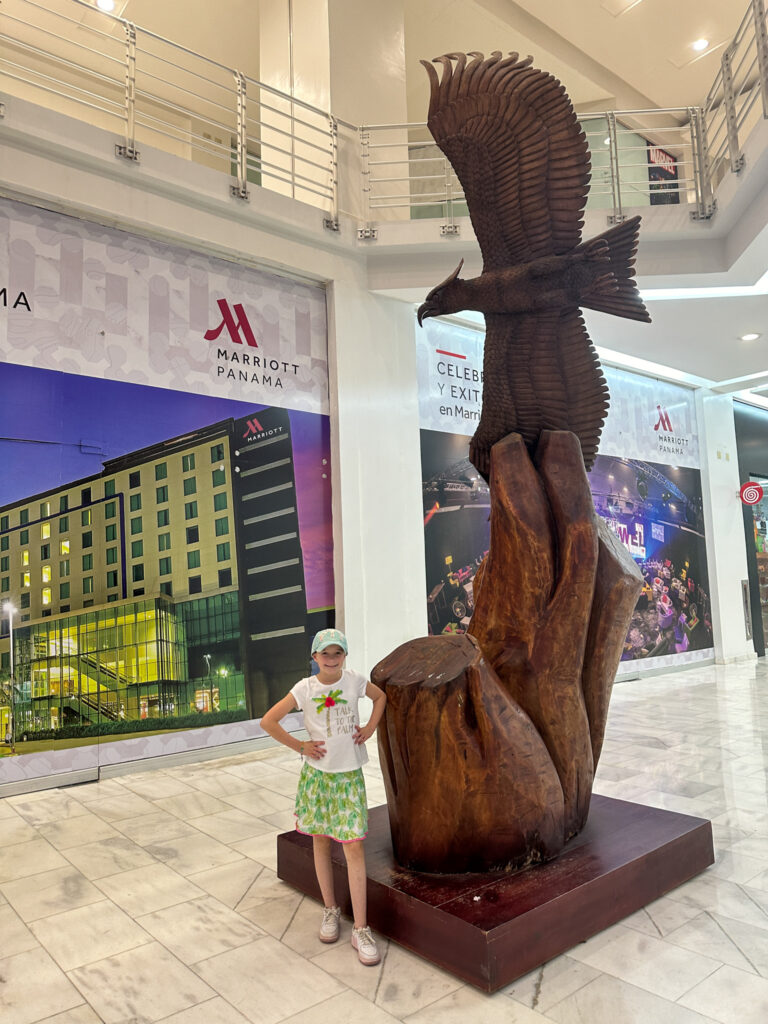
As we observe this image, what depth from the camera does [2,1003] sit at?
2.18 m

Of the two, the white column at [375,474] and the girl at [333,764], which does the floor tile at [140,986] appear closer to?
the girl at [333,764]

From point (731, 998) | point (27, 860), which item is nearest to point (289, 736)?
point (731, 998)

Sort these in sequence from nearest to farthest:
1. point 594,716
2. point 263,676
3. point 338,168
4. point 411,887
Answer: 1. point 411,887
2. point 594,716
3. point 263,676
4. point 338,168

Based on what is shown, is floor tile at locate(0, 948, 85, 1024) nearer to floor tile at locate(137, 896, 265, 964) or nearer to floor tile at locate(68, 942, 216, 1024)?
floor tile at locate(68, 942, 216, 1024)

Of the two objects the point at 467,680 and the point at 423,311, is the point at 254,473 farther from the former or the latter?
the point at 467,680

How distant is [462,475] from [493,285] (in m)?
4.84

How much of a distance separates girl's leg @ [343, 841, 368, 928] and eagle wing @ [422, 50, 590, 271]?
2.55 metres

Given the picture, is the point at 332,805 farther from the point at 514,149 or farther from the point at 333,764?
the point at 514,149

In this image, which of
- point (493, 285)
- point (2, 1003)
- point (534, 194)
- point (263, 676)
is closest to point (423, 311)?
point (493, 285)

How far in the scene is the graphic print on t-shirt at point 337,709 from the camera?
2424mm

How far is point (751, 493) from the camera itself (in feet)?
38.0

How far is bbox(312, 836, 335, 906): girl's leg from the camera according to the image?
249 centimetres

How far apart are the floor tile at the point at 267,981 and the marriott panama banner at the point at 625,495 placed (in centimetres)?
510

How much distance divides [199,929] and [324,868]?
0.58 m
